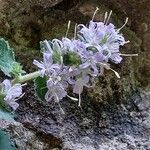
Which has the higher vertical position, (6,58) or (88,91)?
(6,58)

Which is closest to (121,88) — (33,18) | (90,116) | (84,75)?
(90,116)

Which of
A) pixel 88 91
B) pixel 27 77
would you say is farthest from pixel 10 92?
pixel 88 91

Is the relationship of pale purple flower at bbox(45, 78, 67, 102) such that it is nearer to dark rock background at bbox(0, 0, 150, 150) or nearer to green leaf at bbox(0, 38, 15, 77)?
green leaf at bbox(0, 38, 15, 77)

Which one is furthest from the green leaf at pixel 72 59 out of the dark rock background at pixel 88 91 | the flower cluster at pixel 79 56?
the dark rock background at pixel 88 91

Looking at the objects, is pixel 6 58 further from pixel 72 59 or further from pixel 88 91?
pixel 88 91

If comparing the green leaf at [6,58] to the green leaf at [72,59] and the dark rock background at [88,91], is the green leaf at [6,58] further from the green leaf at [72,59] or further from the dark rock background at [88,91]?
the dark rock background at [88,91]

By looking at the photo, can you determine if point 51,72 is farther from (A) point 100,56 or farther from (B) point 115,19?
(B) point 115,19
